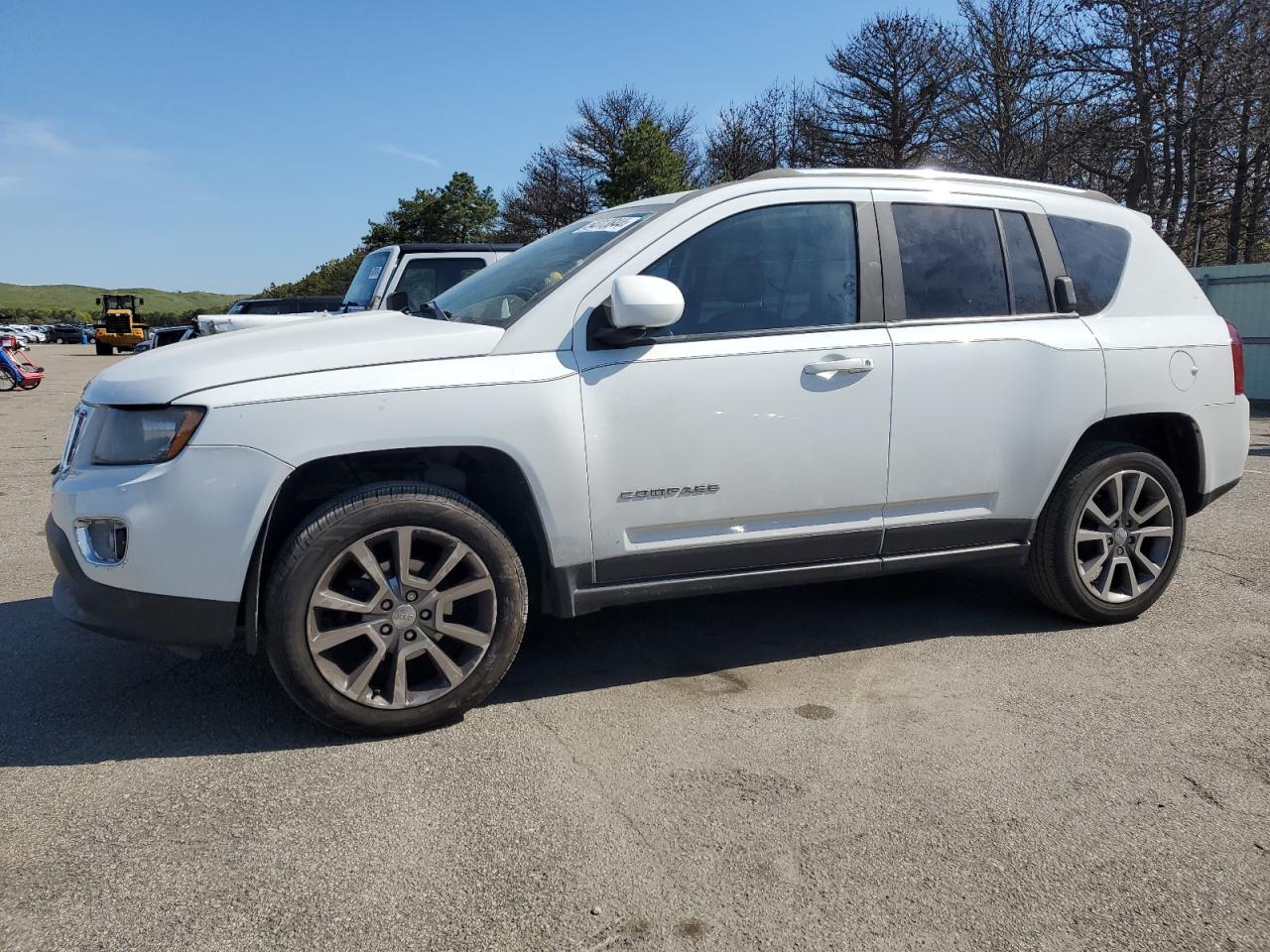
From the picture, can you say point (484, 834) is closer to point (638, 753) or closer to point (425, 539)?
point (638, 753)

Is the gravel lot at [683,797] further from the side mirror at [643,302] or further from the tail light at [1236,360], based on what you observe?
the side mirror at [643,302]

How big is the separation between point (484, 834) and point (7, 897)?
1.17 m

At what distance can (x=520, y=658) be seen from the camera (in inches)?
168

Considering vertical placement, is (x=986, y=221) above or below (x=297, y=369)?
above

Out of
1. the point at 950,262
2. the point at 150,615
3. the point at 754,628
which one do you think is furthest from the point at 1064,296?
the point at 150,615

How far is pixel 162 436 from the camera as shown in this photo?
3219mm

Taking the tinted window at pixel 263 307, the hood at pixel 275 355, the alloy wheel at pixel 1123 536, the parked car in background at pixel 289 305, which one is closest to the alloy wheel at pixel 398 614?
the hood at pixel 275 355

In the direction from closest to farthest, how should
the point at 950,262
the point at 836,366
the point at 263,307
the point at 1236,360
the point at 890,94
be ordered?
the point at 836,366, the point at 950,262, the point at 1236,360, the point at 263,307, the point at 890,94

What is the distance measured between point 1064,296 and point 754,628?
6.53 feet

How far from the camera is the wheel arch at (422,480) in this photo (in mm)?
3352

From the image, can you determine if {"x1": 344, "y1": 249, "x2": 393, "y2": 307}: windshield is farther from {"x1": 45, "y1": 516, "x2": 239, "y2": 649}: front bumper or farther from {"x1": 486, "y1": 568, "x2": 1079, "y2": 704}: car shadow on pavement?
{"x1": 45, "y1": 516, "x2": 239, "y2": 649}: front bumper

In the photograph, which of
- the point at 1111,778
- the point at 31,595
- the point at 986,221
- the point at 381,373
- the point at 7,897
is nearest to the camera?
the point at 7,897

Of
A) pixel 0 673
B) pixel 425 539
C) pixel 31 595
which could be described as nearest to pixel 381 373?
pixel 425 539

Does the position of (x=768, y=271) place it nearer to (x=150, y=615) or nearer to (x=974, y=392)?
(x=974, y=392)
